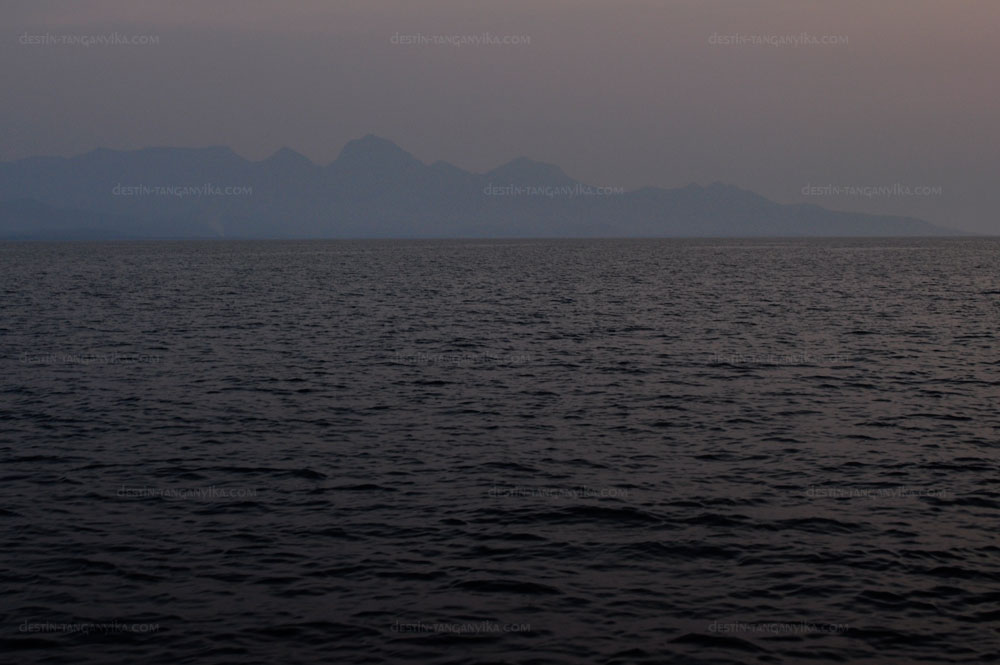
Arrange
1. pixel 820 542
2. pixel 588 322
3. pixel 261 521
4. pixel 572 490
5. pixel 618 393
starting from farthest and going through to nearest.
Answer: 1. pixel 588 322
2. pixel 618 393
3. pixel 572 490
4. pixel 261 521
5. pixel 820 542

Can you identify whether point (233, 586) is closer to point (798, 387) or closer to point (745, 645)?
point (745, 645)

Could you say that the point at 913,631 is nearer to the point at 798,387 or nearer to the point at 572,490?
the point at 572,490

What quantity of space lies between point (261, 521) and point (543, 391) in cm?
1879

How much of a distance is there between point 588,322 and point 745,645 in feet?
171

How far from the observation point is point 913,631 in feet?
51.3

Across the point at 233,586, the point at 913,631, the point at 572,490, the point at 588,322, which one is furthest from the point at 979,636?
the point at 588,322

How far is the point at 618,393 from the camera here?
125ft

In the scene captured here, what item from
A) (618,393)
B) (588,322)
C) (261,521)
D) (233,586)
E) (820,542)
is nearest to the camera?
→ (233,586)

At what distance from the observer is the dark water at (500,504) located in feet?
51.6

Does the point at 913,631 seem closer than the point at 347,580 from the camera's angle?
Yes

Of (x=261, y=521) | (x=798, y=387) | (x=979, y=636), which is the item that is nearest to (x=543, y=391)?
(x=798, y=387)

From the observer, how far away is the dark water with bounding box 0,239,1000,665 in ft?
51.6

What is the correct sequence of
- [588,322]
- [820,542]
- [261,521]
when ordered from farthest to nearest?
1. [588,322]
2. [261,521]
3. [820,542]

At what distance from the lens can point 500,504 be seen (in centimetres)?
2269
